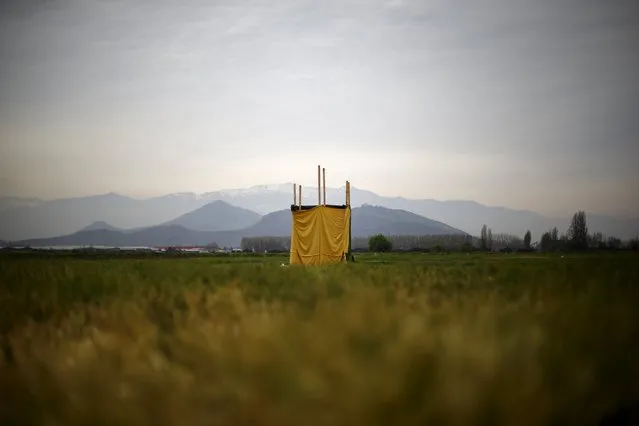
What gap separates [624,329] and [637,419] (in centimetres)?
75

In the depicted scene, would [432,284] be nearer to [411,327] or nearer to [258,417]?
[411,327]

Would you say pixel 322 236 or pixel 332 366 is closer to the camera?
pixel 332 366

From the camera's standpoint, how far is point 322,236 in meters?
13.9

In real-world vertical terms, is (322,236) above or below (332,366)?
above

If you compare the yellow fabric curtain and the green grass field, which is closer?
the green grass field

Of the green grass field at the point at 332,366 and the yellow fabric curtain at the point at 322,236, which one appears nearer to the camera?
the green grass field at the point at 332,366

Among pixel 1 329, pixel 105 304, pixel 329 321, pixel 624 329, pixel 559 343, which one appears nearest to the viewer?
pixel 559 343

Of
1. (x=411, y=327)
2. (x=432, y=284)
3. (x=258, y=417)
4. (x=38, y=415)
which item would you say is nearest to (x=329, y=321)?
(x=411, y=327)

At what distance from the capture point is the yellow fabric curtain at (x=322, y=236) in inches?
543

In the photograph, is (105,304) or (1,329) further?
(105,304)

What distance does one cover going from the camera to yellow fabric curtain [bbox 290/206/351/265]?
13.8m

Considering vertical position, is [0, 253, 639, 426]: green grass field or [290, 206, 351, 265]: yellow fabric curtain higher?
[290, 206, 351, 265]: yellow fabric curtain

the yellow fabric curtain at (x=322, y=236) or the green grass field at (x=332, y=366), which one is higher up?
the yellow fabric curtain at (x=322, y=236)

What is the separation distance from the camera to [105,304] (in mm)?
3373
